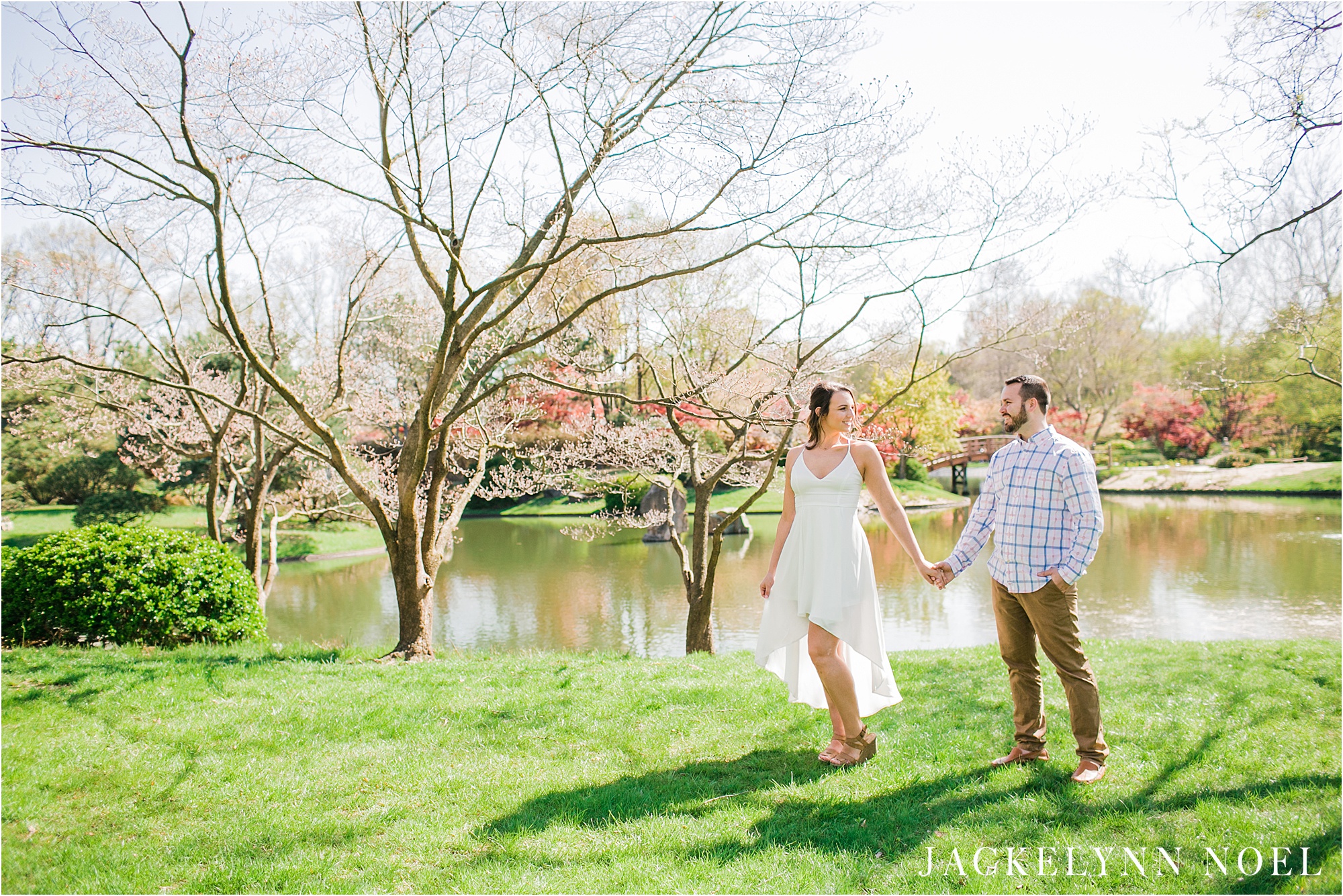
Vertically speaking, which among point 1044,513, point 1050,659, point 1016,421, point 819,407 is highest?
point 819,407

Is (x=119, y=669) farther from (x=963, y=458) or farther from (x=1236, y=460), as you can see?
(x=1236, y=460)

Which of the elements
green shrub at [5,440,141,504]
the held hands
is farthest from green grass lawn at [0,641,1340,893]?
green shrub at [5,440,141,504]

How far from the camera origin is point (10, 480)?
22.4 meters

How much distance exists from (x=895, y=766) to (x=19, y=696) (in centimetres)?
467

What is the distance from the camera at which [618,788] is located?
3055 millimetres

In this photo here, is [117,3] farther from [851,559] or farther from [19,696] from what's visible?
[851,559]

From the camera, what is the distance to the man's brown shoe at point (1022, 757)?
3219 mm

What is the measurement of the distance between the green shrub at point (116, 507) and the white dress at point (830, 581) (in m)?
21.0

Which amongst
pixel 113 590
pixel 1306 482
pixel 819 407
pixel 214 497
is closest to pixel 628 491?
pixel 214 497

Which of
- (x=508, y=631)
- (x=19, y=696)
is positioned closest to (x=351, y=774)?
(x=19, y=696)

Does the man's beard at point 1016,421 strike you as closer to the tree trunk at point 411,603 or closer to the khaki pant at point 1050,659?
the khaki pant at point 1050,659

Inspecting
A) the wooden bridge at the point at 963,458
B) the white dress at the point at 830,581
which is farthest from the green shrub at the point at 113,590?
the wooden bridge at the point at 963,458

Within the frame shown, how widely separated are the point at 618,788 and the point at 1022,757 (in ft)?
5.40

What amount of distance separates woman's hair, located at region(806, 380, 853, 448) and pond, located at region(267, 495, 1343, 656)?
6425 millimetres
